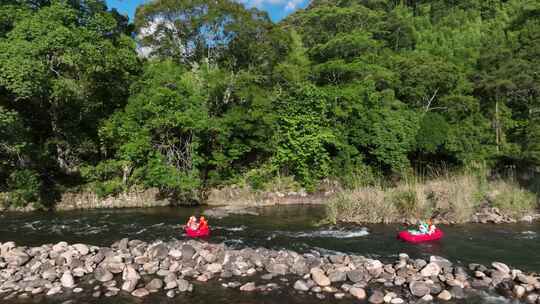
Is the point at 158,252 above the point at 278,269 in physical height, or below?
above

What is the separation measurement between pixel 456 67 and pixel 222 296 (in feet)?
95.8

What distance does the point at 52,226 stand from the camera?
56.9 feet

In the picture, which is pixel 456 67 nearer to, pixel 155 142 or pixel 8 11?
pixel 155 142

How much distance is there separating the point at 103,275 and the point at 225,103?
19.2m

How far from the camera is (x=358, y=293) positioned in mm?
9352

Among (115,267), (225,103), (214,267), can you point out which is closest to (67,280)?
(115,267)

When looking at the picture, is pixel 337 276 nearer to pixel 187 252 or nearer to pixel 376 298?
pixel 376 298

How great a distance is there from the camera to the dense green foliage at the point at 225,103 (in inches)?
858

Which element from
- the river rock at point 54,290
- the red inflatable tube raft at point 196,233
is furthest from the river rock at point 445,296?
the river rock at point 54,290

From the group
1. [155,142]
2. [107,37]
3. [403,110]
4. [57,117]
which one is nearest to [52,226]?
[155,142]

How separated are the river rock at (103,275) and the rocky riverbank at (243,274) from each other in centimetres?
3

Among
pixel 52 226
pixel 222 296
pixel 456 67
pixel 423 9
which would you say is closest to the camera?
pixel 222 296

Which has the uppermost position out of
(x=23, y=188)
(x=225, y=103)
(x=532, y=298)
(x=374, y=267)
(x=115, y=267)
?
(x=225, y=103)

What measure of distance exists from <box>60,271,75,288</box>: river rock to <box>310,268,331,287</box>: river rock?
6313 millimetres
